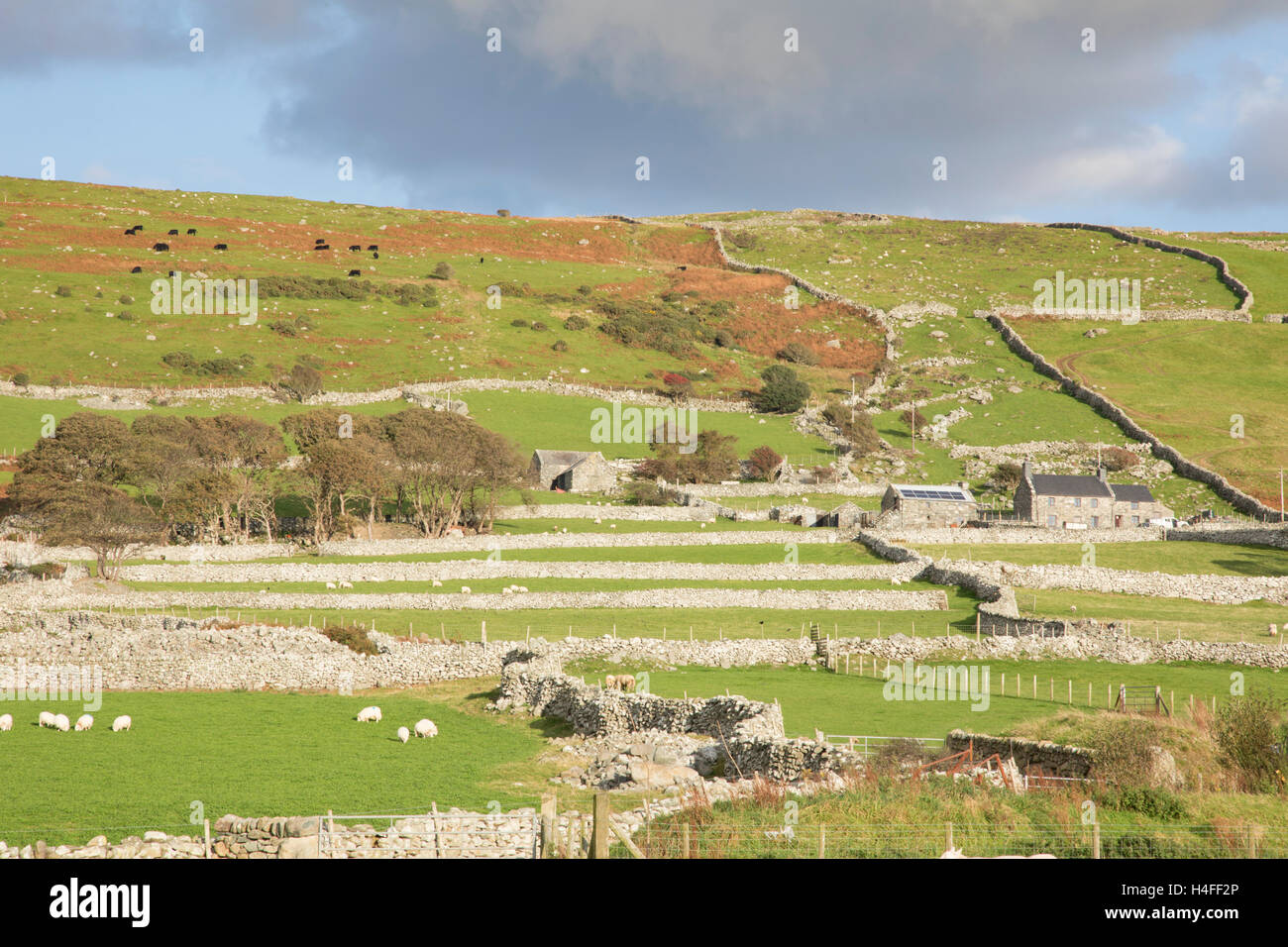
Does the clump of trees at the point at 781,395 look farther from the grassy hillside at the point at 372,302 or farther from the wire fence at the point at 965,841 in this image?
Result: the wire fence at the point at 965,841

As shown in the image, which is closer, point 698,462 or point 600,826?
point 600,826

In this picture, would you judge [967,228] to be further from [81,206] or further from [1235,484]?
[81,206]

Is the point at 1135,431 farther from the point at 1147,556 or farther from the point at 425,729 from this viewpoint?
the point at 425,729

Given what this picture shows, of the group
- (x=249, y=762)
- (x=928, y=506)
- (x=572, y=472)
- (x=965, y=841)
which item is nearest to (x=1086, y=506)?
(x=928, y=506)

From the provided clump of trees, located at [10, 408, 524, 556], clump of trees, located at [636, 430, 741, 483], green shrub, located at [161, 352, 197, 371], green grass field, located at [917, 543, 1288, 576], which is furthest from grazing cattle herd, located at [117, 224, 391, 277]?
green grass field, located at [917, 543, 1288, 576]

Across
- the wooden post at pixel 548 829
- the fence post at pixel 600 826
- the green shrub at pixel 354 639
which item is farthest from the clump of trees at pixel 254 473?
the fence post at pixel 600 826
